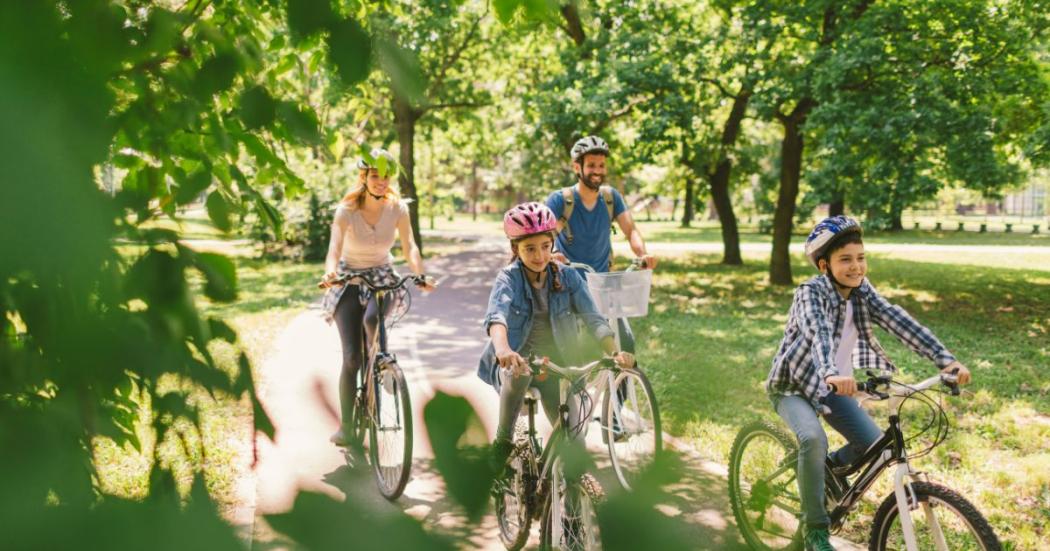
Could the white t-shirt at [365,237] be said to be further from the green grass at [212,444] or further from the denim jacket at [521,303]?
the green grass at [212,444]

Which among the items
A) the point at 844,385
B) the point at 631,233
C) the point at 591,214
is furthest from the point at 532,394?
the point at 631,233

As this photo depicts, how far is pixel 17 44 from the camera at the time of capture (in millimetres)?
696

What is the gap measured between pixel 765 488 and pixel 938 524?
3.60 feet

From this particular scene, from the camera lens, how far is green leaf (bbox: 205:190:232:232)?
1128mm

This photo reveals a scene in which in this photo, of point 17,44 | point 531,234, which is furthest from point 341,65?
point 531,234

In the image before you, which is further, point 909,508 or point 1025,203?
point 1025,203

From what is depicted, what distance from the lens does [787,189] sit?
18.5 metres

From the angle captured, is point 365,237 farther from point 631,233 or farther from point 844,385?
point 844,385

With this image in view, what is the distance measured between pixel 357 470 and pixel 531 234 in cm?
334

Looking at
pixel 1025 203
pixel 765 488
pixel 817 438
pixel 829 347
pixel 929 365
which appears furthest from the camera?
pixel 1025 203

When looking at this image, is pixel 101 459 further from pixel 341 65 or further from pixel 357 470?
pixel 341 65

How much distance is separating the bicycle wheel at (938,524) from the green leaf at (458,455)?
2988 mm

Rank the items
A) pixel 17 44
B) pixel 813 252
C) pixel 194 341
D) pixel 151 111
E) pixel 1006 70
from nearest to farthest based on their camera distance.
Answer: pixel 17 44 < pixel 194 341 < pixel 151 111 < pixel 813 252 < pixel 1006 70

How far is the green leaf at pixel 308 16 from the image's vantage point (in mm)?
967
